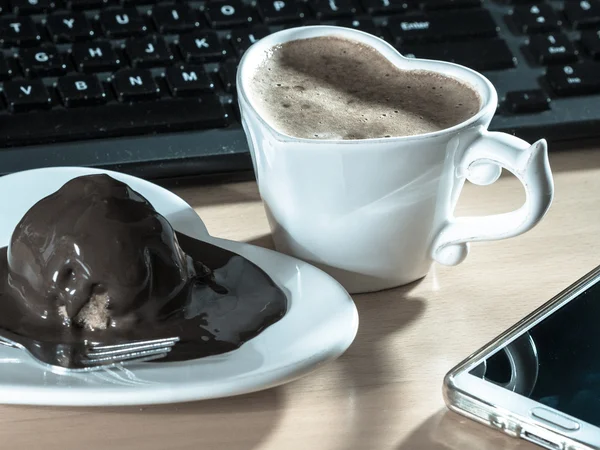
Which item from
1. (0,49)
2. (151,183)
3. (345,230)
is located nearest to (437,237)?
(345,230)

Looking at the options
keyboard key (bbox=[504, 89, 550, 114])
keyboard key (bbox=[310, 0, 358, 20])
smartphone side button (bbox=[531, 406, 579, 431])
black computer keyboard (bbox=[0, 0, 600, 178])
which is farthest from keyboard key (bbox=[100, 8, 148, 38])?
smartphone side button (bbox=[531, 406, 579, 431])

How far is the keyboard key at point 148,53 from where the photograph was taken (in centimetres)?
60

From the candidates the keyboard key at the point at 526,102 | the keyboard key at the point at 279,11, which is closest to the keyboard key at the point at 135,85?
the keyboard key at the point at 279,11

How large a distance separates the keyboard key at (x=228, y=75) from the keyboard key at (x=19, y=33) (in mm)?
118

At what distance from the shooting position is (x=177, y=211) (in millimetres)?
512

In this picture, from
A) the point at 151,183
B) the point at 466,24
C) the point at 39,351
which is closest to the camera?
the point at 39,351

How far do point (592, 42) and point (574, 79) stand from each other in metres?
0.05

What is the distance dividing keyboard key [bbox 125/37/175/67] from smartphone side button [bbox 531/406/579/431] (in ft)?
1.04

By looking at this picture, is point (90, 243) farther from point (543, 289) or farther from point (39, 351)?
point (543, 289)

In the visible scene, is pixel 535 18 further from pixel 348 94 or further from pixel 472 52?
pixel 348 94

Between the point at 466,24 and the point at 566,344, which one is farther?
the point at 466,24

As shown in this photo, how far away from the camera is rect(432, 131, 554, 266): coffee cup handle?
446mm

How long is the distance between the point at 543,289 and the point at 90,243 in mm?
227

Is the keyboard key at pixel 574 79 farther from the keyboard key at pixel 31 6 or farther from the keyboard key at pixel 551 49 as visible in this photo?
the keyboard key at pixel 31 6
